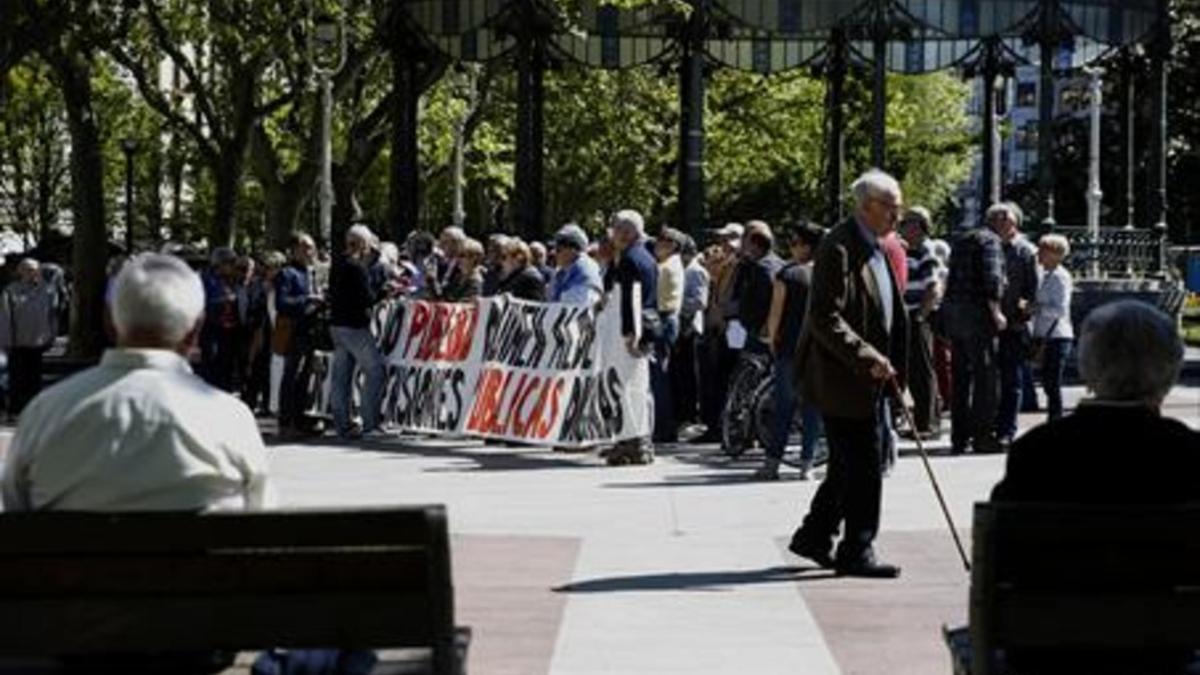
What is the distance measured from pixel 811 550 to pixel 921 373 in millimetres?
7593

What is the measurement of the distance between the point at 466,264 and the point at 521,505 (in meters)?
6.49

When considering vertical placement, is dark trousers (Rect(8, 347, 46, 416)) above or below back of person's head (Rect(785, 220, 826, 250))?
below

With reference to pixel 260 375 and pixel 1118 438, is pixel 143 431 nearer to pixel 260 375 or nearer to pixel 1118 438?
pixel 1118 438

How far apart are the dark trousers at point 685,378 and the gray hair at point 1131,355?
13.9 meters

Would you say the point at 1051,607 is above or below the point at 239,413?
below

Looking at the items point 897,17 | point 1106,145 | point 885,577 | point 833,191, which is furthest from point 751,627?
point 1106,145

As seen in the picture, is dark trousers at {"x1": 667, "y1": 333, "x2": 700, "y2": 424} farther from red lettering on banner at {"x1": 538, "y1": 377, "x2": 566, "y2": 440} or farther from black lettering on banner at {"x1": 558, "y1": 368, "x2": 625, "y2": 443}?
black lettering on banner at {"x1": 558, "y1": 368, "x2": 625, "y2": 443}

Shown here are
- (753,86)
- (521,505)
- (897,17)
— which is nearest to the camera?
(521,505)

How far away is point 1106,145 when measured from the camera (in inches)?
2955

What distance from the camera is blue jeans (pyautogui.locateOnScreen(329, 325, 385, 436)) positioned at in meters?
20.8

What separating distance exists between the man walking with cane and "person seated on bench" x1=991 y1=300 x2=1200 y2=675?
483 centimetres

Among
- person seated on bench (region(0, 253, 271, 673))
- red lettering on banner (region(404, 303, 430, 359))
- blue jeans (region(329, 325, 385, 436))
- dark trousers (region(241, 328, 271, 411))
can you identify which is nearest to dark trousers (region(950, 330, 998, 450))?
red lettering on banner (region(404, 303, 430, 359))

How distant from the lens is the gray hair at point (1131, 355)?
6273mm

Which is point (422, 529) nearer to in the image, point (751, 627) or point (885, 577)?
point (751, 627)
